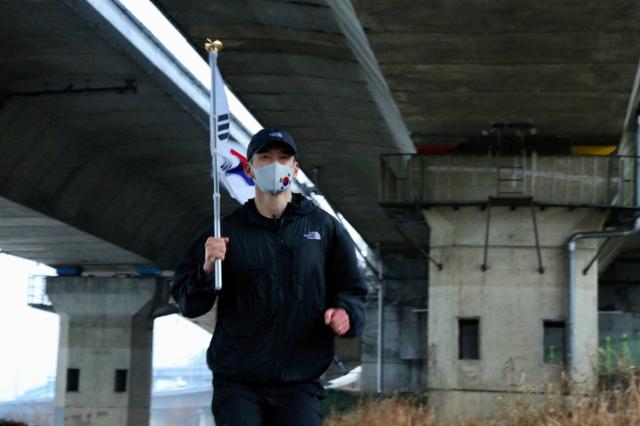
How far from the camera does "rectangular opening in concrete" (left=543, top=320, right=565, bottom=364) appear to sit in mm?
25719

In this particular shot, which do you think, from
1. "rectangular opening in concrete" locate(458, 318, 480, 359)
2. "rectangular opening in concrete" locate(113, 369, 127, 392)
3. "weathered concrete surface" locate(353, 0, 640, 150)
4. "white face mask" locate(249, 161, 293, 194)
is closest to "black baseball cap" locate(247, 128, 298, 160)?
"white face mask" locate(249, 161, 293, 194)

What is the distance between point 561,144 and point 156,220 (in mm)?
20747

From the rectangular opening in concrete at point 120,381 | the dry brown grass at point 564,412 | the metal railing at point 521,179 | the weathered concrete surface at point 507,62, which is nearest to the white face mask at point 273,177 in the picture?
the dry brown grass at point 564,412

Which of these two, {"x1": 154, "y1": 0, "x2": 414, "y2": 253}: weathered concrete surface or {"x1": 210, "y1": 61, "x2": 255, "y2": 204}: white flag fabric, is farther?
{"x1": 154, "y1": 0, "x2": 414, "y2": 253}: weathered concrete surface

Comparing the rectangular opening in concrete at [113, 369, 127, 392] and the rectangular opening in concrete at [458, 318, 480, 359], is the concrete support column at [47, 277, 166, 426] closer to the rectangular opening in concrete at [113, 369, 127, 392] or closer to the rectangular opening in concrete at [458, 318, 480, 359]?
the rectangular opening in concrete at [113, 369, 127, 392]

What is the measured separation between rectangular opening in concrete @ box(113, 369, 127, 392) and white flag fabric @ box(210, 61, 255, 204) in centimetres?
4308

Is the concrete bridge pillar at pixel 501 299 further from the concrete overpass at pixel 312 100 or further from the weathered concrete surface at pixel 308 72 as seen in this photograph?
the weathered concrete surface at pixel 308 72

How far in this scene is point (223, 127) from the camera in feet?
22.3

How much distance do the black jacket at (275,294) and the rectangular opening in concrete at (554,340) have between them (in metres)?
20.0

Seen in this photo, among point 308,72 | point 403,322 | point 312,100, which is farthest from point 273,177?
point 403,322

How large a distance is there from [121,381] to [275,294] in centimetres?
4591

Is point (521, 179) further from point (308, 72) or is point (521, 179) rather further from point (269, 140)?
point (269, 140)

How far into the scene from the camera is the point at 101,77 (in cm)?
2855

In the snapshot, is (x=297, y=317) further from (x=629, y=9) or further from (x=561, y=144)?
(x=561, y=144)
